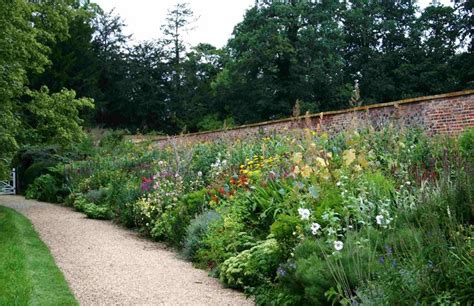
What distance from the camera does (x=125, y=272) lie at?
5.93 meters

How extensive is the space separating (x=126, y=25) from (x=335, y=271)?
35322 millimetres

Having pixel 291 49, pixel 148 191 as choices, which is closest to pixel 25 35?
pixel 148 191

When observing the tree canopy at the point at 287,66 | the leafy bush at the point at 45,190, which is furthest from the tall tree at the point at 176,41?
the leafy bush at the point at 45,190

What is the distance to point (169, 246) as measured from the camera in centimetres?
789

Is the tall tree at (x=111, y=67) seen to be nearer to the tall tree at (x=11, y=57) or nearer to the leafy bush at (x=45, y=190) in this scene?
the leafy bush at (x=45, y=190)

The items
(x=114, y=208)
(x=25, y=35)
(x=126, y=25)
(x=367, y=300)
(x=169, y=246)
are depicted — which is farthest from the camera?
(x=126, y=25)

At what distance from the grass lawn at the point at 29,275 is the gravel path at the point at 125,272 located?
0.50ft

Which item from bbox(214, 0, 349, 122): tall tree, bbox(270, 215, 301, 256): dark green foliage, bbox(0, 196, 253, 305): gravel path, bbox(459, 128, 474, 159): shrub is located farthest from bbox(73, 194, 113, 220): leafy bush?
bbox(214, 0, 349, 122): tall tree

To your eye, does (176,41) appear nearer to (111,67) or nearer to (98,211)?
(111,67)

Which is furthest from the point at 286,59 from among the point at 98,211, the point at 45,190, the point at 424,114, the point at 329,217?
the point at 329,217

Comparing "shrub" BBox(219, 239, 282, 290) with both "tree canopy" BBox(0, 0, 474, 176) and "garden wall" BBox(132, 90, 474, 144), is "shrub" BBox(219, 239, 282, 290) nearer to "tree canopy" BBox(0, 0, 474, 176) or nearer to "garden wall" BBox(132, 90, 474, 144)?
"garden wall" BBox(132, 90, 474, 144)

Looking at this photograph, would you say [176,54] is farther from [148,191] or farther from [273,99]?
[148,191]

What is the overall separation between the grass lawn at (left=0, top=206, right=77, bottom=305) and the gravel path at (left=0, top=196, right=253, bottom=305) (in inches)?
6.0

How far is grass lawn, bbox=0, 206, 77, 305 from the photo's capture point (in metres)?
4.51
